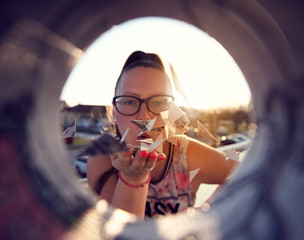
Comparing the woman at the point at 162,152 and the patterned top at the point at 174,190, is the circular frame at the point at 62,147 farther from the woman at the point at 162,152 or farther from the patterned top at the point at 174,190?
the patterned top at the point at 174,190

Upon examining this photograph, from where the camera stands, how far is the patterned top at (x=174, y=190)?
123 cm

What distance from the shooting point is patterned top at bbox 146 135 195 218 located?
4.05ft

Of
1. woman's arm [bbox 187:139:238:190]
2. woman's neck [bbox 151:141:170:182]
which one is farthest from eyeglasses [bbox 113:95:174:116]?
woman's arm [bbox 187:139:238:190]

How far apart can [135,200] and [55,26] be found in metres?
0.88

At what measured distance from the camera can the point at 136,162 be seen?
0.92m

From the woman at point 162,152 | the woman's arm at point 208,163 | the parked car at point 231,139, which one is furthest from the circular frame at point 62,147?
the parked car at point 231,139

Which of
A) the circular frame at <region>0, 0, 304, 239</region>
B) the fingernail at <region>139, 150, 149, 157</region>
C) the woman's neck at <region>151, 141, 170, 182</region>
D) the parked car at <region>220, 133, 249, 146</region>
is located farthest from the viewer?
the parked car at <region>220, 133, 249, 146</region>

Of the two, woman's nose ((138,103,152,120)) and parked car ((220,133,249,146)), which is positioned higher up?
woman's nose ((138,103,152,120))

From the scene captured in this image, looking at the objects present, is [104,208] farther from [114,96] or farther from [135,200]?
[114,96]

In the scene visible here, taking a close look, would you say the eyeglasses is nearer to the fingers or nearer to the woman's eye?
the woman's eye

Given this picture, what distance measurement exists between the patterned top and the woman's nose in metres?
0.30

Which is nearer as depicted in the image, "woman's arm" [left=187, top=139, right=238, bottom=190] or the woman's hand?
the woman's hand

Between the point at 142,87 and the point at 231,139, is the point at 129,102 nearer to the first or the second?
the point at 142,87

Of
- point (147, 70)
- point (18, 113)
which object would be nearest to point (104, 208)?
point (18, 113)
